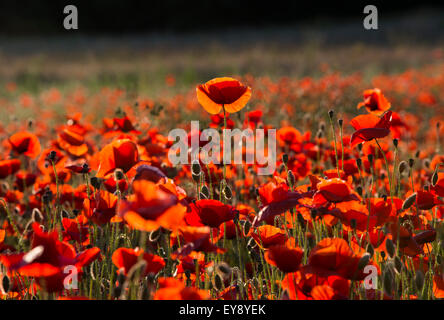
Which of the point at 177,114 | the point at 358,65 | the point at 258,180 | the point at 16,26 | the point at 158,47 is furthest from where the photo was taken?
the point at 16,26

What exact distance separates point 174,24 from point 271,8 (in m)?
6.63

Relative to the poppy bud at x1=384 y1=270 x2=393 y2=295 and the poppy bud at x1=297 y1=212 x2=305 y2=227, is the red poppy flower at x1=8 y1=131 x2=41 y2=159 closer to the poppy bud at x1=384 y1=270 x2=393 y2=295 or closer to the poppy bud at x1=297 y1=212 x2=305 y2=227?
the poppy bud at x1=297 y1=212 x2=305 y2=227

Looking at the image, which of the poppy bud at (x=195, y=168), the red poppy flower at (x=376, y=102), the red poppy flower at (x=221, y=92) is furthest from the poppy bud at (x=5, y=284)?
the red poppy flower at (x=376, y=102)

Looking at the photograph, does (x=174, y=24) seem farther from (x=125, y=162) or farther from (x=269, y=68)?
(x=125, y=162)

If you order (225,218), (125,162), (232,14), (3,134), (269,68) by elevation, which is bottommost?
(225,218)

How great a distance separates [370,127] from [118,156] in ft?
2.01

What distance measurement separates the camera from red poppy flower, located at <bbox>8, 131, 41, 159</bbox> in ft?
5.57

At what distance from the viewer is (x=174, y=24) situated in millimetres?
31391

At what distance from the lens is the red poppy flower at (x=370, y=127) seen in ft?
3.58

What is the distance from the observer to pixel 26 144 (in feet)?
5.65

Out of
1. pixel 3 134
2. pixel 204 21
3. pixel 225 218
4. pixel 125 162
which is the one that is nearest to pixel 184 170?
pixel 125 162

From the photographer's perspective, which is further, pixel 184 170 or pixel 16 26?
pixel 16 26

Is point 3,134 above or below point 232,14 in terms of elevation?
below

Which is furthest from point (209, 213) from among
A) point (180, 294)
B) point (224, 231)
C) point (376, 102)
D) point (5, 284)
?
point (376, 102)
